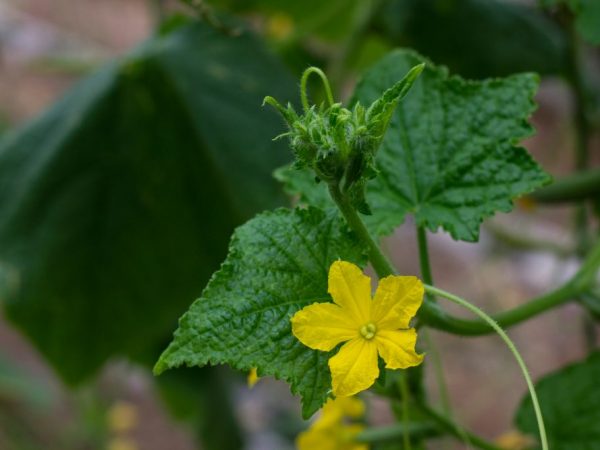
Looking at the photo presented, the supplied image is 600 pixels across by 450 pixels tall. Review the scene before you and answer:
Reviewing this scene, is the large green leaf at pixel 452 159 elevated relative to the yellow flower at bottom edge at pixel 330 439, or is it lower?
elevated

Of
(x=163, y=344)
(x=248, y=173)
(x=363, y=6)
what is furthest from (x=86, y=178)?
(x=363, y=6)

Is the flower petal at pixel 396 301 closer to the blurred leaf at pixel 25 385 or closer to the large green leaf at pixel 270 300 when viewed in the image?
the large green leaf at pixel 270 300

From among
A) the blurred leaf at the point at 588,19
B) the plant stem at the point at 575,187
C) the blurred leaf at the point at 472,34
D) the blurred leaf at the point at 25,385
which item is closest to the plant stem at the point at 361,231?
the blurred leaf at the point at 588,19

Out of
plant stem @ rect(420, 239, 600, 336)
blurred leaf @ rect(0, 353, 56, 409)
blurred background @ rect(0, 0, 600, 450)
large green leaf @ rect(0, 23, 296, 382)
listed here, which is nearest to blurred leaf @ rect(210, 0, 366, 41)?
blurred background @ rect(0, 0, 600, 450)

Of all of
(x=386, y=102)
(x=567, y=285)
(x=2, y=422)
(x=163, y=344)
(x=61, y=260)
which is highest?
(x=2, y=422)

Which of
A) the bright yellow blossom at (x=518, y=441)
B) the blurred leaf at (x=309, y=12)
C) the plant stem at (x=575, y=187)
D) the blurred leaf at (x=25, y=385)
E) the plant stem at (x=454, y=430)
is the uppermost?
the blurred leaf at (x=25, y=385)

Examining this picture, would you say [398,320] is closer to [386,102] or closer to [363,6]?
[386,102]

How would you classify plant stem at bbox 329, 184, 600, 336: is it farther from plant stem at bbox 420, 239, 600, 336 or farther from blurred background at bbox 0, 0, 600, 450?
blurred background at bbox 0, 0, 600, 450
